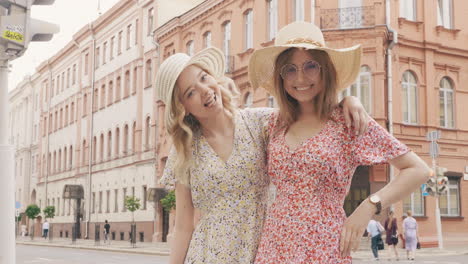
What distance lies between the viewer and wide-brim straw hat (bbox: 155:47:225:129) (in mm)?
3322

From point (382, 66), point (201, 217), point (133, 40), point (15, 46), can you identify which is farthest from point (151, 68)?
point (201, 217)

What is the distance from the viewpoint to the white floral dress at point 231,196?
3.30 meters

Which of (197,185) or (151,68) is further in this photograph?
(151,68)

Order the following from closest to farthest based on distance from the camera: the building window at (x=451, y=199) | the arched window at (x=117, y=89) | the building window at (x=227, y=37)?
the building window at (x=451, y=199) < the building window at (x=227, y=37) < the arched window at (x=117, y=89)

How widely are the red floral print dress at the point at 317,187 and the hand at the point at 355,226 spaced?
0.20ft

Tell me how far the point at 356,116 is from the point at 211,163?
0.80 m

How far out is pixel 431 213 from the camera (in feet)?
88.0

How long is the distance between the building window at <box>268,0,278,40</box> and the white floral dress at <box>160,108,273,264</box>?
26.7m

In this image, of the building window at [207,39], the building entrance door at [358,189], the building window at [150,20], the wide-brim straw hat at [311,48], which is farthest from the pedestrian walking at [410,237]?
the building window at [150,20]

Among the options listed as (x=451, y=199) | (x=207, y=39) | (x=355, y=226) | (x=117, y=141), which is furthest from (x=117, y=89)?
(x=355, y=226)

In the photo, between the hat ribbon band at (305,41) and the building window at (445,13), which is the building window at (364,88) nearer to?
the building window at (445,13)

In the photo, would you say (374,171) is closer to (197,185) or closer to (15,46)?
(15,46)

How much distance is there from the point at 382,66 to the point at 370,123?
2410cm

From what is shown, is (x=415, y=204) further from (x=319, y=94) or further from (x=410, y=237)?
(x=319, y=94)
